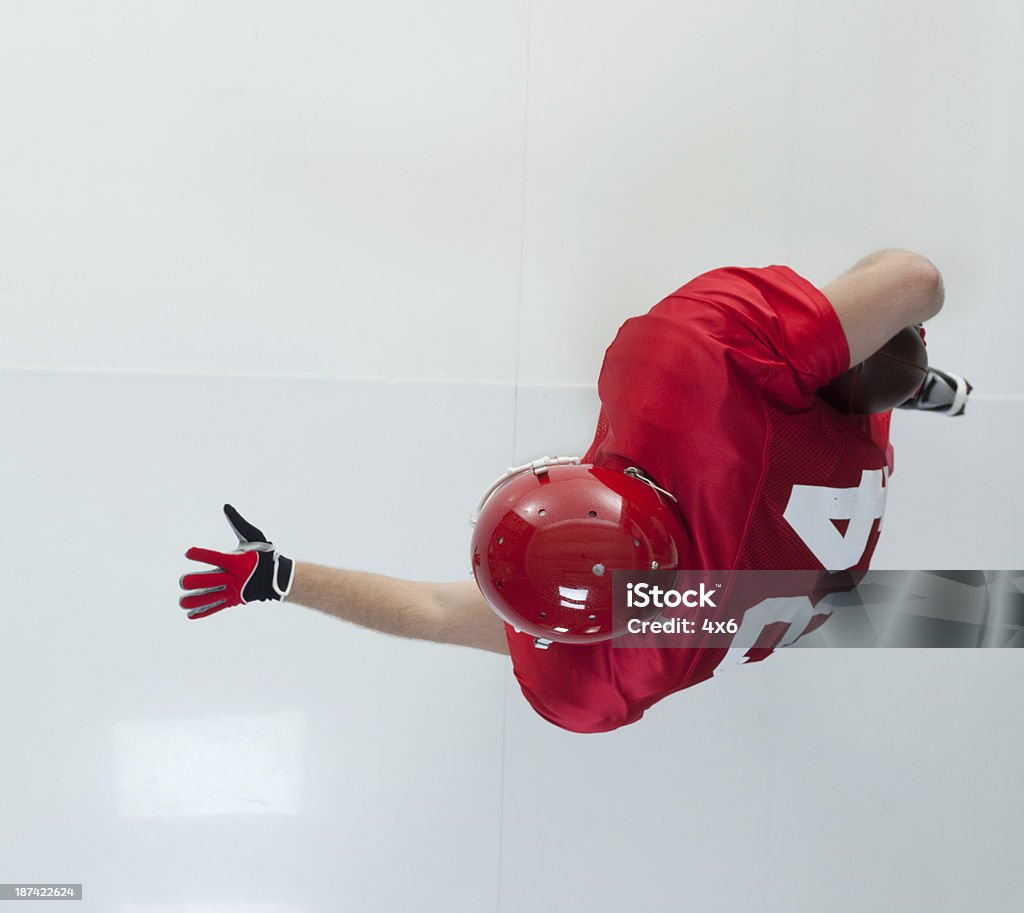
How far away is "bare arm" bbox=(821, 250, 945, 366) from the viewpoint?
1.16 m

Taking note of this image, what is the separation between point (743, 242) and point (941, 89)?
1.87 feet

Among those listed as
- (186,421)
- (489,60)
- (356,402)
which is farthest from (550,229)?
(186,421)

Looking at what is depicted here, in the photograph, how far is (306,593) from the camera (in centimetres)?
141

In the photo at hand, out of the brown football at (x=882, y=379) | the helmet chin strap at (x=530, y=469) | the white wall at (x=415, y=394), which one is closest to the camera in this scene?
the helmet chin strap at (x=530, y=469)

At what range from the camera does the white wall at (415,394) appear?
1.74 metres

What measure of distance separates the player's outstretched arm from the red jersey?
24 cm

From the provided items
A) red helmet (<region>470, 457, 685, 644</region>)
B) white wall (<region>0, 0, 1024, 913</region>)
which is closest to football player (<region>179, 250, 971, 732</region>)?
red helmet (<region>470, 457, 685, 644</region>)

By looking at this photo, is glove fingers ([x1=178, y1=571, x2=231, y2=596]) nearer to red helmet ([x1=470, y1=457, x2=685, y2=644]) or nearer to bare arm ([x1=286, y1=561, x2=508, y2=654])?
bare arm ([x1=286, y1=561, x2=508, y2=654])

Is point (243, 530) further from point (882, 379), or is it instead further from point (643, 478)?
point (882, 379)

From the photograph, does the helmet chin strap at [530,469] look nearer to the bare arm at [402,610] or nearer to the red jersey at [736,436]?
the red jersey at [736,436]

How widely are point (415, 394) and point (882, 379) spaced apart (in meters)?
0.95

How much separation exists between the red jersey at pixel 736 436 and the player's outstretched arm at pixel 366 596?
0.24 metres

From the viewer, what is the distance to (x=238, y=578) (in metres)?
1.33

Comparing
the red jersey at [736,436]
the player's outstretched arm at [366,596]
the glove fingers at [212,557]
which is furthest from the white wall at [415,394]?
the red jersey at [736,436]
